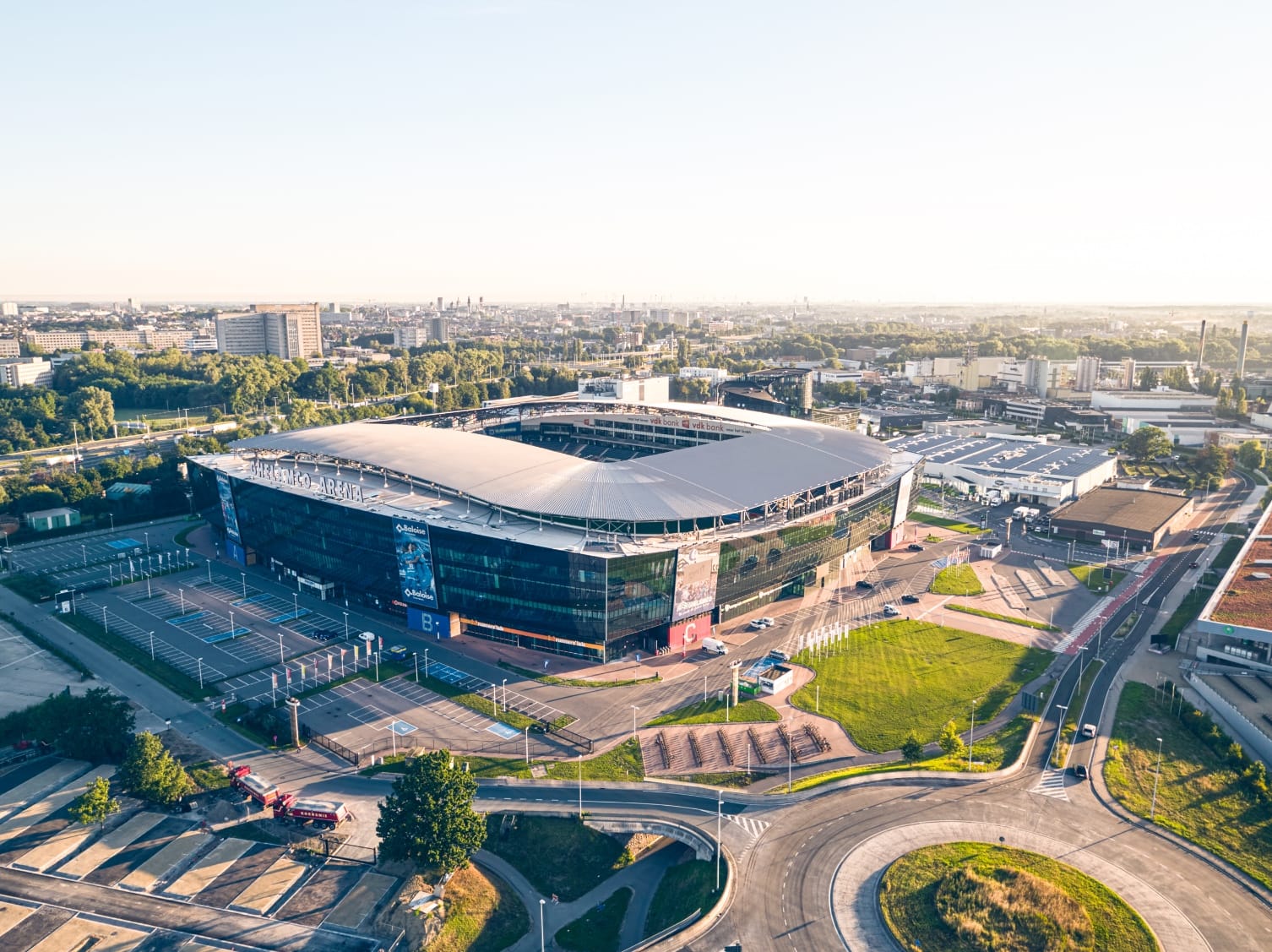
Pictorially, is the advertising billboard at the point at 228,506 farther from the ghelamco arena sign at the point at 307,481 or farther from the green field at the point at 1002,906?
the green field at the point at 1002,906

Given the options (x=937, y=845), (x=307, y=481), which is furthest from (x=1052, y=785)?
(x=307, y=481)

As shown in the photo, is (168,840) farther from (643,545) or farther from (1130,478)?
(1130,478)

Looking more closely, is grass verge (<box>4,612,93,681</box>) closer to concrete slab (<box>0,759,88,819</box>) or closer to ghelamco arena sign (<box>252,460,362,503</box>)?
concrete slab (<box>0,759,88,819</box>)

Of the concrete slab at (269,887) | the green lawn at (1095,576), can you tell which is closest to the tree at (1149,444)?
the green lawn at (1095,576)

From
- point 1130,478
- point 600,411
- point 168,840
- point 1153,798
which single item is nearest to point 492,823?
point 168,840

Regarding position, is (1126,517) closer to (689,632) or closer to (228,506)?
(689,632)
